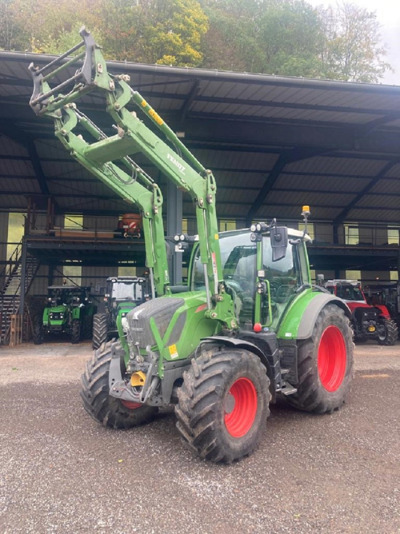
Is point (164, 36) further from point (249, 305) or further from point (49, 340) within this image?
point (249, 305)

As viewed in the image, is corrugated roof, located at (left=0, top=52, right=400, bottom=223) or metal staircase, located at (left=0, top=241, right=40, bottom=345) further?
metal staircase, located at (left=0, top=241, right=40, bottom=345)

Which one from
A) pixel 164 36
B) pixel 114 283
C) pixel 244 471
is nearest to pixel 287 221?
pixel 114 283

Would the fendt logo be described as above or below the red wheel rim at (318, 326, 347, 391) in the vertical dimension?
above

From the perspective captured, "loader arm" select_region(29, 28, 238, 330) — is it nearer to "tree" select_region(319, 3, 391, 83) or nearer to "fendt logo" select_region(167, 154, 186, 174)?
"fendt logo" select_region(167, 154, 186, 174)

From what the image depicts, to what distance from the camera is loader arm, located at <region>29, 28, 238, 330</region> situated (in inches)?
154

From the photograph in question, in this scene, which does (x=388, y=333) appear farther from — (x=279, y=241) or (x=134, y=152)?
(x=134, y=152)

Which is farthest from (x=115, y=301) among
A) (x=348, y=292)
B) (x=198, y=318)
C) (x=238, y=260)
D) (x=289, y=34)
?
(x=289, y=34)

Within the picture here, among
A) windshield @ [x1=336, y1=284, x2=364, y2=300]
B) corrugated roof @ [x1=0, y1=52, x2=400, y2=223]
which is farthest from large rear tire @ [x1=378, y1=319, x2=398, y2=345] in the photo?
corrugated roof @ [x1=0, y1=52, x2=400, y2=223]

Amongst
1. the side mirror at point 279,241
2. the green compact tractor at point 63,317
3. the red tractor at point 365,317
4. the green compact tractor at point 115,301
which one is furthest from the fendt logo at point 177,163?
the green compact tractor at point 63,317

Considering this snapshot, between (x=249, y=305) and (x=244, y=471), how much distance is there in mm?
1888

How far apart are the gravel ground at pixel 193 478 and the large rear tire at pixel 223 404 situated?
222 mm

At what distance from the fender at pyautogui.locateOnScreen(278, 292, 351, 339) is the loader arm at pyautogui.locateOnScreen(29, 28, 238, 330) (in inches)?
29.5

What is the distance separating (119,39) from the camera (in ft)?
95.9

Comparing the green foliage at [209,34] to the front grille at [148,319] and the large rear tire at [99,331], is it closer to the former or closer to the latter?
the large rear tire at [99,331]
